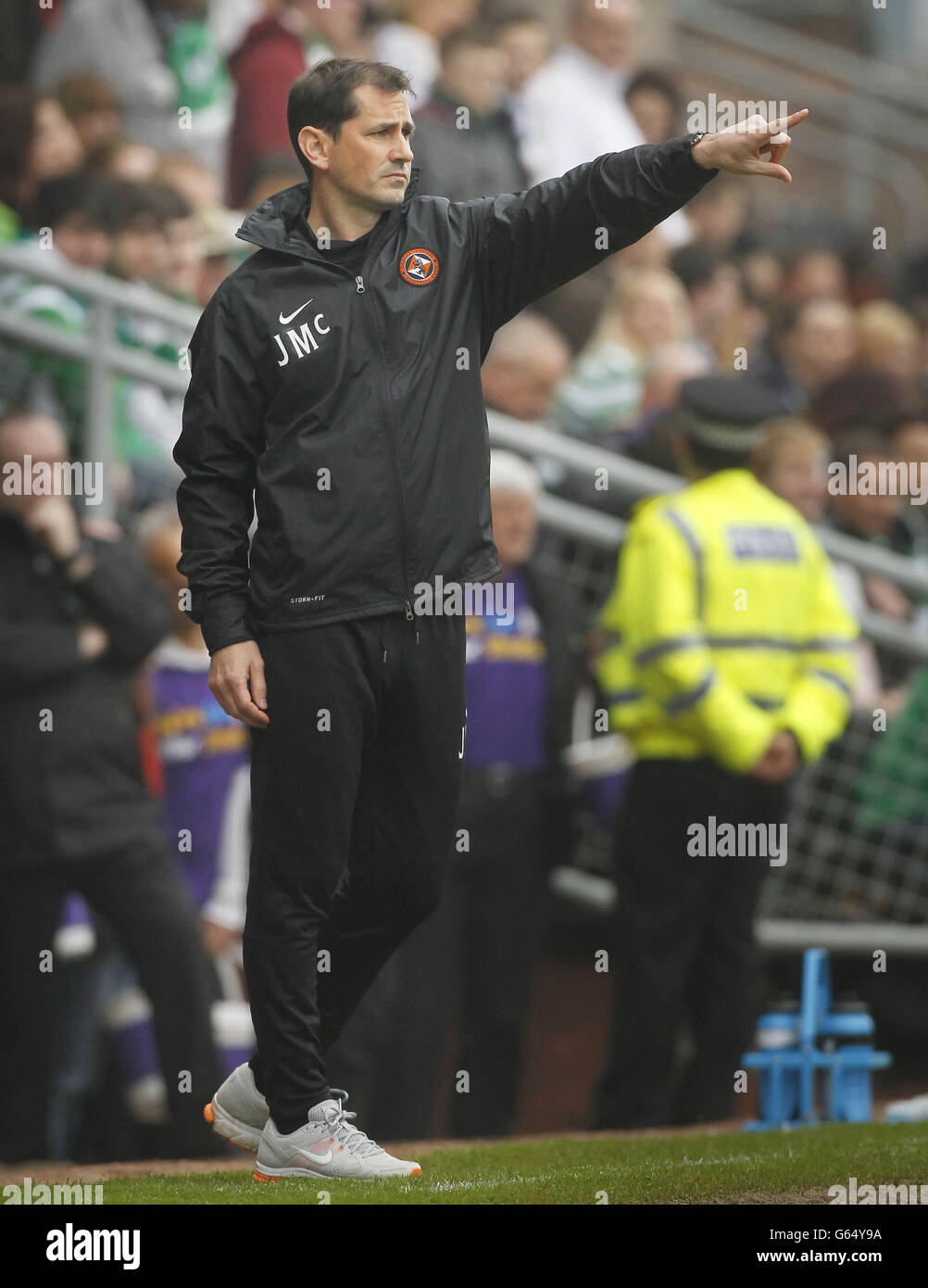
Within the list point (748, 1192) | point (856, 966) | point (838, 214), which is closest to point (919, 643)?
point (856, 966)

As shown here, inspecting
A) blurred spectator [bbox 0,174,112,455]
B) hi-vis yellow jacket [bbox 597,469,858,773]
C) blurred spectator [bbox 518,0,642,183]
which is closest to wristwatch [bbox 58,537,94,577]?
blurred spectator [bbox 0,174,112,455]

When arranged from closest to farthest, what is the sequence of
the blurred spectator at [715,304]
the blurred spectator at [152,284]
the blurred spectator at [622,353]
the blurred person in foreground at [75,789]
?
1. the blurred person in foreground at [75,789]
2. the blurred spectator at [152,284]
3. the blurred spectator at [622,353]
4. the blurred spectator at [715,304]

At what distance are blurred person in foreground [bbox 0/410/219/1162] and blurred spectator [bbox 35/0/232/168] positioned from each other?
2.74m

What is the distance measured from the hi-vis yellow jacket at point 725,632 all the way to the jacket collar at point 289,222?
A: 2.45 m

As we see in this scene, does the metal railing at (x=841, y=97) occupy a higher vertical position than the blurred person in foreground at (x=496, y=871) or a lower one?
higher

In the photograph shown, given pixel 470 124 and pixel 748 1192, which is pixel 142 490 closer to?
pixel 470 124

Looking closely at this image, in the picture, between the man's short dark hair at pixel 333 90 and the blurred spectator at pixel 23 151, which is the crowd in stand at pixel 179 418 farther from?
the man's short dark hair at pixel 333 90

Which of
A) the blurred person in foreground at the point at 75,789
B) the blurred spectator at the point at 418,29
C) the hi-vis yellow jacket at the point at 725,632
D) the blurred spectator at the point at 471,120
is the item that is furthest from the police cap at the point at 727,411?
the blurred spectator at the point at 418,29

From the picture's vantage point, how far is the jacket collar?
452 cm

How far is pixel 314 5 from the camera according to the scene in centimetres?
952

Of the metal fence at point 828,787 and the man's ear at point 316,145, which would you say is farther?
the metal fence at point 828,787

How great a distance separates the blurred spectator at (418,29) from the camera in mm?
9719

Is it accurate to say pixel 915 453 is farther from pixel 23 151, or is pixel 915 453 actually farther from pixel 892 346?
pixel 23 151
